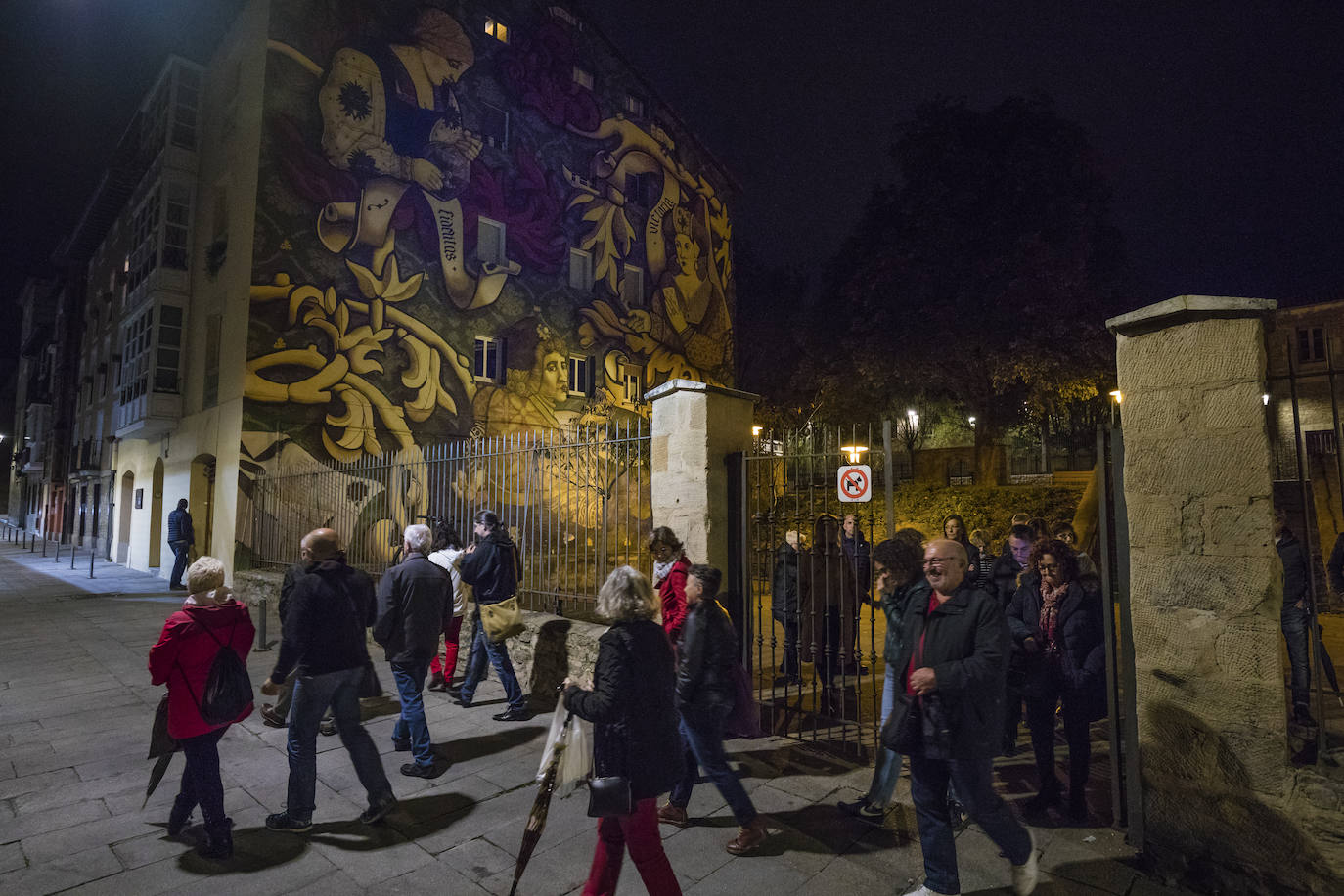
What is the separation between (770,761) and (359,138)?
1504 cm

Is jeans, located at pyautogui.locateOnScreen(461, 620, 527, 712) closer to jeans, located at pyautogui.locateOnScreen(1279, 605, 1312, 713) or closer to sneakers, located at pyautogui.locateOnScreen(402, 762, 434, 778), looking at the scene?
sneakers, located at pyautogui.locateOnScreen(402, 762, 434, 778)

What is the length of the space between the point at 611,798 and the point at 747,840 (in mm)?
1283

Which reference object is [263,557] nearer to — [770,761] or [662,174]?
[770,761]

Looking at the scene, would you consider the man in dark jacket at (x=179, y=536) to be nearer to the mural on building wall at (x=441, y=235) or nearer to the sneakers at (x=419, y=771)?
Answer: the mural on building wall at (x=441, y=235)

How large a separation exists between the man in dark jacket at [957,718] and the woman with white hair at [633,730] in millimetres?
1097

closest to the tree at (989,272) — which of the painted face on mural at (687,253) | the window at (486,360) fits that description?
the painted face on mural at (687,253)

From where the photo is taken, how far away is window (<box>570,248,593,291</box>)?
64.0 ft

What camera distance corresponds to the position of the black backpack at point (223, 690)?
141 inches

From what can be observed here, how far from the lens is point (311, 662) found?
3.93m

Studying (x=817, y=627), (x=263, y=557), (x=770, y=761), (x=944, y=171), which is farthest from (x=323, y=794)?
(x=944, y=171)

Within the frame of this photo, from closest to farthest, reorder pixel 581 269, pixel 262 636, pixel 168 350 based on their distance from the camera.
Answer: pixel 262 636 → pixel 168 350 → pixel 581 269

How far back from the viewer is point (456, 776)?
4699 millimetres

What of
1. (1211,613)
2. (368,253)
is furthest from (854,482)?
(368,253)

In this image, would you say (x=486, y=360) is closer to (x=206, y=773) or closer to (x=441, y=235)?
(x=441, y=235)
